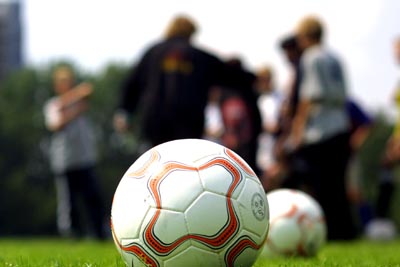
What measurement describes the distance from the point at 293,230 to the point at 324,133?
349 centimetres

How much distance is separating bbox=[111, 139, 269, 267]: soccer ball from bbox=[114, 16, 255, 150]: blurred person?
4.17 meters

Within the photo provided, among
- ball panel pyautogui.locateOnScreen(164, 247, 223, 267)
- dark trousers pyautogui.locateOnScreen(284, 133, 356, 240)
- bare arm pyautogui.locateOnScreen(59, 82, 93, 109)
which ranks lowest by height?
dark trousers pyautogui.locateOnScreen(284, 133, 356, 240)

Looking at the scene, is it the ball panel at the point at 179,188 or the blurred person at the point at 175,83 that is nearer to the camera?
the ball panel at the point at 179,188

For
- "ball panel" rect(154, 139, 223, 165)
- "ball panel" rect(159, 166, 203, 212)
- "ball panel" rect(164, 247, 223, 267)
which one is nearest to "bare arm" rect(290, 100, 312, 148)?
"ball panel" rect(154, 139, 223, 165)

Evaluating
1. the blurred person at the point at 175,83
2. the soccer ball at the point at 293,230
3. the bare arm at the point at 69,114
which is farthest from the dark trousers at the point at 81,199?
the soccer ball at the point at 293,230

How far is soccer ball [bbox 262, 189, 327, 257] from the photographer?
5789mm

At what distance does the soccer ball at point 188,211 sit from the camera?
3773mm

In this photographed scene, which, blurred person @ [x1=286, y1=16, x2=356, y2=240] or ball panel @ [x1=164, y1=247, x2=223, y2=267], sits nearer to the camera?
ball panel @ [x1=164, y1=247, x2=223, y2=267]

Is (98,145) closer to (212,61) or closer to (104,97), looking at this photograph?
(104,97)

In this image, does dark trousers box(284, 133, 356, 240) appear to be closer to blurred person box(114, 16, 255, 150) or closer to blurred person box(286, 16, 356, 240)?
blurred person box(286, 16, 356, 240)

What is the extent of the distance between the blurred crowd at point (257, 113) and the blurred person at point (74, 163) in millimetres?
17

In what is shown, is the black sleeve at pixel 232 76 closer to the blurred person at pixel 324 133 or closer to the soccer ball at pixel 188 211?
the blurred person at pixel 324 133

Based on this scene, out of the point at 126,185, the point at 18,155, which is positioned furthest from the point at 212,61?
the point at 18,155

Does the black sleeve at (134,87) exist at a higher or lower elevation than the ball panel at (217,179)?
lower
